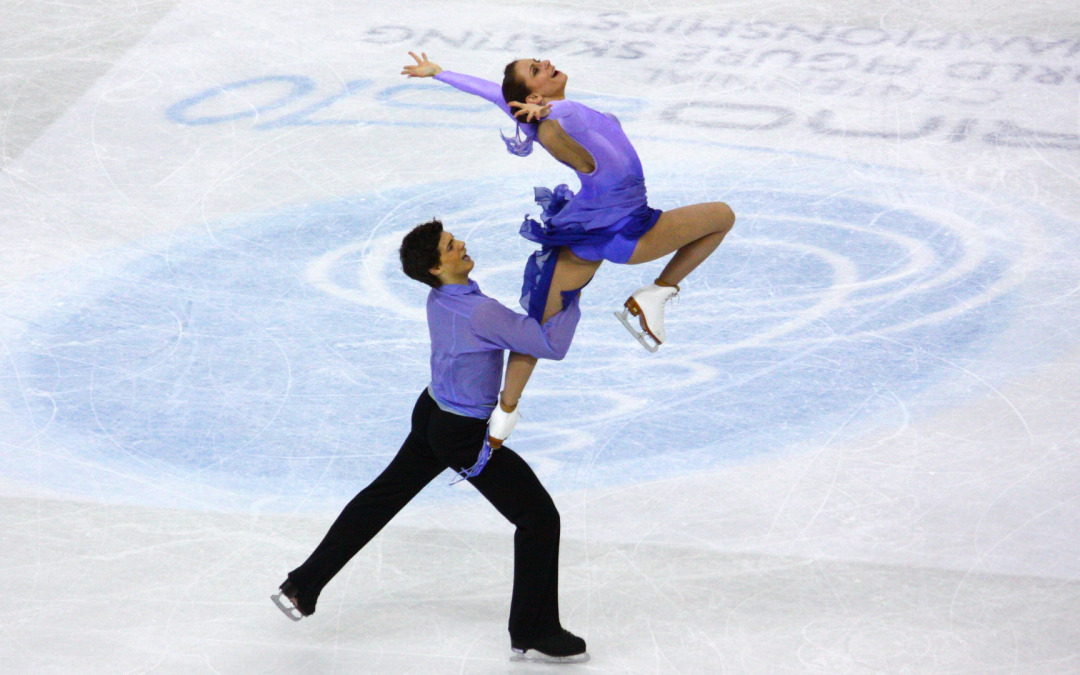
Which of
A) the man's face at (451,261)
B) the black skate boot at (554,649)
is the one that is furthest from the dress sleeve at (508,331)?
the black skate boot at (554,649)

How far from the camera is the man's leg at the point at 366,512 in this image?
4.09m

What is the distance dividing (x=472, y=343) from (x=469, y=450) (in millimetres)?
384

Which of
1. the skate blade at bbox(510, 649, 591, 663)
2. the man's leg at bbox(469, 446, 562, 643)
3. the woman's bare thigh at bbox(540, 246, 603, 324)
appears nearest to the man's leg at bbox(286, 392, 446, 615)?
the man's leg at bbox(469, 446, 562, 643)


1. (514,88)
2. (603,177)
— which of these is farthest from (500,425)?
(514,88)

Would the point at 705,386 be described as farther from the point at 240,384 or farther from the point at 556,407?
the point at 240,384

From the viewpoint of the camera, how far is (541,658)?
4.11 meters

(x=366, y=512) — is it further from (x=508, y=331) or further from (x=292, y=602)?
(x=508, y=331)

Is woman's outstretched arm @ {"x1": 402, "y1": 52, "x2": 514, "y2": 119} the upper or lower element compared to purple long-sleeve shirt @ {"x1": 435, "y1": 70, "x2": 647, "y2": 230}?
upper

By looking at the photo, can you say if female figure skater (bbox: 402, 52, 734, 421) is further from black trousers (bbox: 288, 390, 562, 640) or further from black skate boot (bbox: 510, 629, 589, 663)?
black skate boot (bbox: 510, 629, 589, 663)

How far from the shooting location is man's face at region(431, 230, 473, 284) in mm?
3822

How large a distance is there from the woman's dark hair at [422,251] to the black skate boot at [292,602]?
118cm

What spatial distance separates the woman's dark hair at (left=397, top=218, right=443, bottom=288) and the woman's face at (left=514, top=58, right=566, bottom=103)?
61cm

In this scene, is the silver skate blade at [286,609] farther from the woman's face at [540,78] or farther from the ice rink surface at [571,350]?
the woman's face at [540,78]

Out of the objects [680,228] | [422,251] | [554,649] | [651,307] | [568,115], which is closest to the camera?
[422,251]
